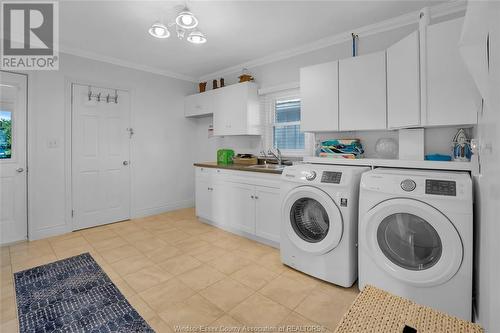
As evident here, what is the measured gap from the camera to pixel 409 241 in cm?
181

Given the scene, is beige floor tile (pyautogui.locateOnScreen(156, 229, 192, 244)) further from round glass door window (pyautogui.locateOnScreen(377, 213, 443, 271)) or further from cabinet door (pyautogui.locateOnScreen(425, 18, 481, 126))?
cabinet door (pyautogui.locateOnScreen(425, 18, 481, 126))

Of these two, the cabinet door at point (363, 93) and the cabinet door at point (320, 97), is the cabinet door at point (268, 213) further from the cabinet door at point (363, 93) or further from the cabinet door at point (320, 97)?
the cabinet door at point (363, 93)

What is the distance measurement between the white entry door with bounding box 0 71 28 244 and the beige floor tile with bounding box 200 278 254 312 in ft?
9.14

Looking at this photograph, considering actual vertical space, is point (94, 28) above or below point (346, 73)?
above

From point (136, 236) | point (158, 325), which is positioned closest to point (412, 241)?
point (158, 325)

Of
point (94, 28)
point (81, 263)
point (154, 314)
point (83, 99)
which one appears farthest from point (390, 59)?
point (83, 99)

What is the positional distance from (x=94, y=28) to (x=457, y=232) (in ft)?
12.6

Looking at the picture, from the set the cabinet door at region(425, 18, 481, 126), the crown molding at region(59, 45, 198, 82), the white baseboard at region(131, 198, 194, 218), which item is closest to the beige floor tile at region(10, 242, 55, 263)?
the white baseboard at region(131, 198, 194, 218)

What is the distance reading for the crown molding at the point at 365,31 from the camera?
2258 mm

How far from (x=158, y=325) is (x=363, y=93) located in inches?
102

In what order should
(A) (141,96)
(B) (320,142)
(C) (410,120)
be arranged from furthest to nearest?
(A) (141,96)
(B) (320,142)
(C) (410,120)

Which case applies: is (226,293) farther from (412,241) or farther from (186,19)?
(186,19)

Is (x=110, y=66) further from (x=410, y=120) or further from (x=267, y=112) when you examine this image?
(x=410, y=120)

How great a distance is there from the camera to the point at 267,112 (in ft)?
12.3
